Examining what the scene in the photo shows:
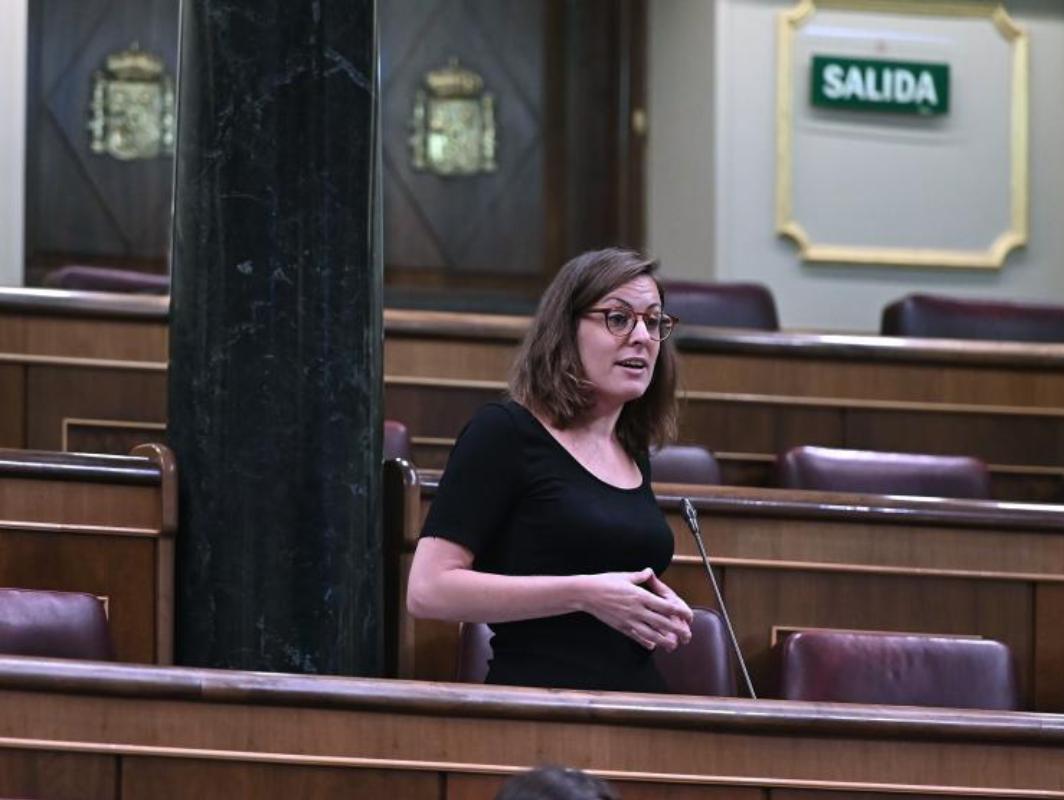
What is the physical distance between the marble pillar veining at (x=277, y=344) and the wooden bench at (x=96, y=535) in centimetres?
3

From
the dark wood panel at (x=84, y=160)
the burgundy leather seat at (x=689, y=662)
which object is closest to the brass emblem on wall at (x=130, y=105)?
the dark wood panel at (x=84, y=160)

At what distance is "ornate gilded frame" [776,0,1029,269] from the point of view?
13.3 ft

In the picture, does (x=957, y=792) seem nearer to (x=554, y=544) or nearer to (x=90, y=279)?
(x=554, y=544)

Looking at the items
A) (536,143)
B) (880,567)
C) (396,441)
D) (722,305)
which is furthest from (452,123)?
(880,567)

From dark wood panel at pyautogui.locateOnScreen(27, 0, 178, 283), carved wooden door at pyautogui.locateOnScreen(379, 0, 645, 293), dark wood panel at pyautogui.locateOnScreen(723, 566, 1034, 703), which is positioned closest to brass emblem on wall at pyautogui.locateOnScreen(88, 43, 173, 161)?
dark wood panel at pyautogui.locateOnScreen(27, 0, 178, 283)

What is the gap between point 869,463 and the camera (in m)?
2.52

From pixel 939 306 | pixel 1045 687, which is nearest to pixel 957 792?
pixel 1045 687

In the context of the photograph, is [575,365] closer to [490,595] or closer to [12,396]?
[490,595]

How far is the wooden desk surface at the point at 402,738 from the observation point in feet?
4.81

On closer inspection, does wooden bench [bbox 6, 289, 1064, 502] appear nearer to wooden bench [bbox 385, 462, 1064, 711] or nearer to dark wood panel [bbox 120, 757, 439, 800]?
wooden bench [bbox 385, 462, 1064, 711]

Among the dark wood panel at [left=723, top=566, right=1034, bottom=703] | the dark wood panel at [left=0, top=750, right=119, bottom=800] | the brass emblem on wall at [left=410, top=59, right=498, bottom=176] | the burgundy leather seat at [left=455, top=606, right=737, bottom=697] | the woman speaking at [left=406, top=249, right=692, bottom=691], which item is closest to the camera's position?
the dark wood panel at [left=0, top=750, right=119, bottom=800]

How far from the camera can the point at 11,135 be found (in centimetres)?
381

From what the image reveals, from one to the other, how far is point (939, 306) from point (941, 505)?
1.07 meters

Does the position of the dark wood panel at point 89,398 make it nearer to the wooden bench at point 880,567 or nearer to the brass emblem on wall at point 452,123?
the wooden bench at point 880,567
